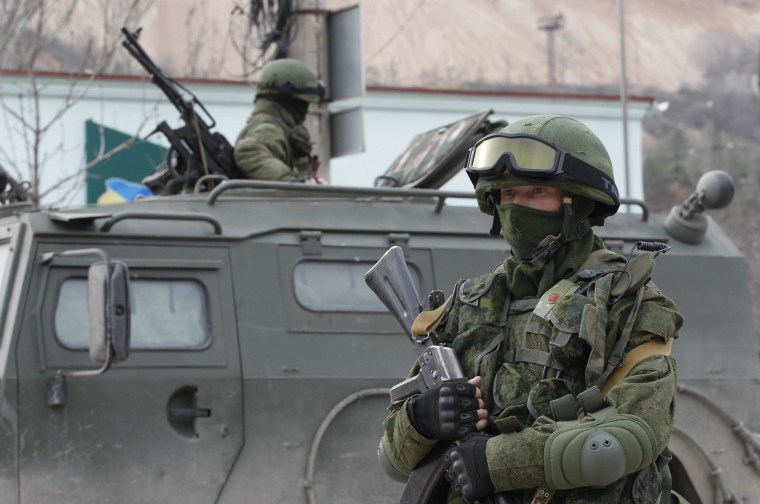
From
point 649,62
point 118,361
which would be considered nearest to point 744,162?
point 649,62

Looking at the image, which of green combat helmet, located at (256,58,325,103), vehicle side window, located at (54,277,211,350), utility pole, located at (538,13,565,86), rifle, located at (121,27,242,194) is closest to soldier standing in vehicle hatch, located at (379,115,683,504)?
vehicle side window, located at (54,277,211,350)

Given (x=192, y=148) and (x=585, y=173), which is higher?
(x=192, y=148)

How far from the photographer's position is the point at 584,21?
50688 mm

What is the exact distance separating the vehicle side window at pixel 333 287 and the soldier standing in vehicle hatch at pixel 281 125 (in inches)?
54.9

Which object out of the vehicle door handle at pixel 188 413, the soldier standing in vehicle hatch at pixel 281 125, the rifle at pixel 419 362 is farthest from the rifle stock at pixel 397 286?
the soldier standing in vehicle hatch at pixel 281 125

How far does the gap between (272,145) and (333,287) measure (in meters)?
1.61

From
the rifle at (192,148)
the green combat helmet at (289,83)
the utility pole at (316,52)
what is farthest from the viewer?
the utility pole at (316,52)

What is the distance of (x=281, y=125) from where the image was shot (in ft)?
26.5

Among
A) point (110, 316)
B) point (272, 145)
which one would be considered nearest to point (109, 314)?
point (110, 316)

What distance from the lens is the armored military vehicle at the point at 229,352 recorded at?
18.8ft

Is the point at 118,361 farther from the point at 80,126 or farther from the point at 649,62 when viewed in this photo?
the point at 649,62

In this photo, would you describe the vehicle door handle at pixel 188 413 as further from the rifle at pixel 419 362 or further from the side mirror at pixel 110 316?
the rifle at pixel 419 362

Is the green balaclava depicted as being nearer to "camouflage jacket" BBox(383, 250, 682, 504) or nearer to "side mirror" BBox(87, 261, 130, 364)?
"camouflage jacket" BBox(383, 250, 682, 504)

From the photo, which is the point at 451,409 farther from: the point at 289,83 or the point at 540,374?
the point at 289,83
